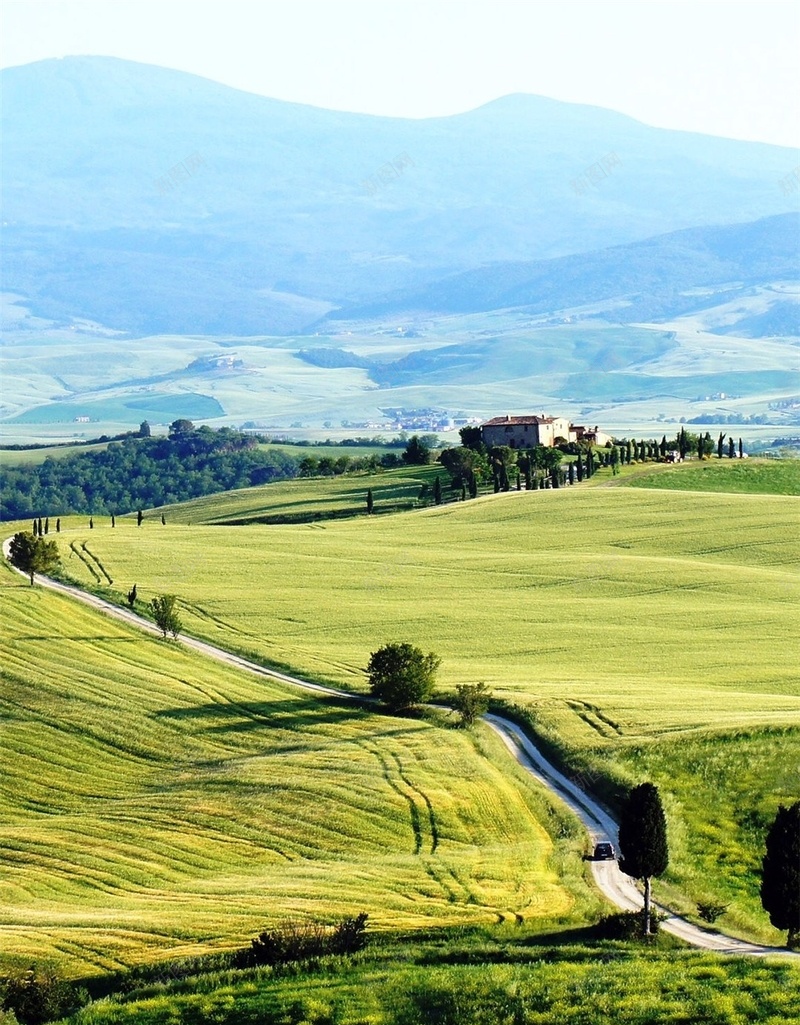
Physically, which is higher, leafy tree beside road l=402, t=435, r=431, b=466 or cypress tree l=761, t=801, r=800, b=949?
leafy tree beside road l=402, t=435, r=431, b=466

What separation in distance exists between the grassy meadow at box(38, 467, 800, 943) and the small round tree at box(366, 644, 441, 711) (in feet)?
11.0

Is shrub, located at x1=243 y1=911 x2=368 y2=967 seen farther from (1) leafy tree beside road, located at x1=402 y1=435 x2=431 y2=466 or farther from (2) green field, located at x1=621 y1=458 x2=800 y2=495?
(1) leafy tree beside road, located at x1=402 y1=435 x2=431 y2=466

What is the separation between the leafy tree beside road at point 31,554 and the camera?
8319cm

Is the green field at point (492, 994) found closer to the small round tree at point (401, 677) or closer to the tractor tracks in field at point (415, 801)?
the tractor tracks in field at point (415, 801)

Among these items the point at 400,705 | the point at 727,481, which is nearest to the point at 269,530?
the point at 727,481

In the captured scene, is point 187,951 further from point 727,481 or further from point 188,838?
point 727,481

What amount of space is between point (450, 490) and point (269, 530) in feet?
89.2

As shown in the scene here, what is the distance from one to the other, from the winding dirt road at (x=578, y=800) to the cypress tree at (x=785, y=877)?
0.65 metres

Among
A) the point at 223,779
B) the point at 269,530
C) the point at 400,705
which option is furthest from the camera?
the point at 269,530

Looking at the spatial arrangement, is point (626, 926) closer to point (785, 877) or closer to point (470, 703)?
point (785, 877)

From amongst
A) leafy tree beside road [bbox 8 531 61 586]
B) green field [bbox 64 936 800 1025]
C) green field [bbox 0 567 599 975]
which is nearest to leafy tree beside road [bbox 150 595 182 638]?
green field [bbox 0 567 599 975]

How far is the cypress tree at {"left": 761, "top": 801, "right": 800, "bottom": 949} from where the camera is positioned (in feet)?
115

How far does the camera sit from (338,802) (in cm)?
4762

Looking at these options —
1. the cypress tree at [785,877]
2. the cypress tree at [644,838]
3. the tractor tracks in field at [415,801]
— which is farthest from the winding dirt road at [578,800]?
the tractor tracks in field at [415,801]
